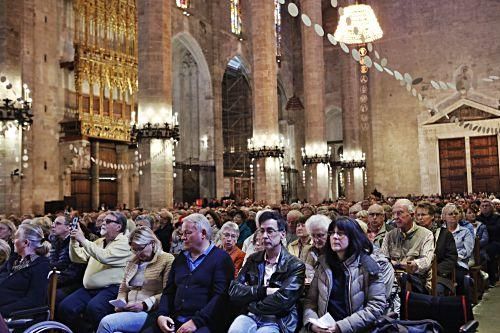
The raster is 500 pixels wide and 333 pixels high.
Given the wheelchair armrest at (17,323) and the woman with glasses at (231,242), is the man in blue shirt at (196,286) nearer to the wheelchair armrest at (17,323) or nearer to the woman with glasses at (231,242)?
the wheelchair armrest at (17,323)

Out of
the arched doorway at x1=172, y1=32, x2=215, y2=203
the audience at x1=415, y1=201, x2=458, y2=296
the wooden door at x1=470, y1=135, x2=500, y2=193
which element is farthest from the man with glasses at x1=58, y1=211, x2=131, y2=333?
the wooden door at x1=470, y1=135, x2=500, y2=193

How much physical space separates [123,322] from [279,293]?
1345 millimetres

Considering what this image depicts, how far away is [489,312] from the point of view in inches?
264

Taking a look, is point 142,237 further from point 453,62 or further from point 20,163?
point 453,62

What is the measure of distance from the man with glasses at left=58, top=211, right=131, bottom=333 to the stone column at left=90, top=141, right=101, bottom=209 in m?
15.9

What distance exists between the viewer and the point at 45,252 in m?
4.57

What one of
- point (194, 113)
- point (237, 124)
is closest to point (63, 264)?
point (194, 113)

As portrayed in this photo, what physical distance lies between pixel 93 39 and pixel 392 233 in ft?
57.7

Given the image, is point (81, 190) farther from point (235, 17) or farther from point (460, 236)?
point (460, 236)

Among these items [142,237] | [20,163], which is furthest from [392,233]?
[20,163]

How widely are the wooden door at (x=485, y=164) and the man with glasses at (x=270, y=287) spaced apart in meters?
24.5

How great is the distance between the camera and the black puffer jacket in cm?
372

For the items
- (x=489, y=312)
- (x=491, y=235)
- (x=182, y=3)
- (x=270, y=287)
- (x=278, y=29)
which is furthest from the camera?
(x=278, y=29)

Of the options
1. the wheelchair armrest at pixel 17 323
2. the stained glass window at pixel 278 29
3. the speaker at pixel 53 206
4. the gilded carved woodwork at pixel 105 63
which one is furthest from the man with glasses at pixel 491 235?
the stained glass window at pixel 278 29
